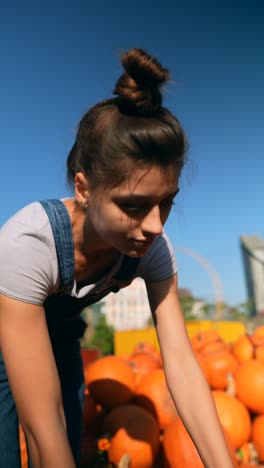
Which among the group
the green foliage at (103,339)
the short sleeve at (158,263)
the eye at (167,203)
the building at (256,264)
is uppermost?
the eye at (167,203)

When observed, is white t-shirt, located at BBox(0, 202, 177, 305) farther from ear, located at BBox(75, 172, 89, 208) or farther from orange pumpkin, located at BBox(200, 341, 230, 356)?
orange pumpkin, located at BBox(200, 341, 230, 356)

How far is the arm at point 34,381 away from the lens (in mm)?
989

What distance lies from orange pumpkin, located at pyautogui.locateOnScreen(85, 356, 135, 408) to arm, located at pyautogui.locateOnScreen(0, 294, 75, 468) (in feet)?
3.90

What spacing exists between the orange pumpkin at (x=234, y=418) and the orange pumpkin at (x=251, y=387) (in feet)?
0.30

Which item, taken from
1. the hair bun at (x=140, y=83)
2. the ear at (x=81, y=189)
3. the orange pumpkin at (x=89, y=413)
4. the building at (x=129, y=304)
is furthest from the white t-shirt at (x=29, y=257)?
the building at (x=129, y=304)

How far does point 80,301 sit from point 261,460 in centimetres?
141

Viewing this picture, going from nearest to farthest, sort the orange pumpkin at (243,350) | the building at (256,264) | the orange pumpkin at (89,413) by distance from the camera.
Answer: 1. the orange pumpkin at (89,413)
2. the orange pumpkin at (243,350)
3. the building at (256,264)

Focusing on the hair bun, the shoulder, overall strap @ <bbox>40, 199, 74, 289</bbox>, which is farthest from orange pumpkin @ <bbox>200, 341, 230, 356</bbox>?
the hair bun

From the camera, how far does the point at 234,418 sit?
6.69 feet

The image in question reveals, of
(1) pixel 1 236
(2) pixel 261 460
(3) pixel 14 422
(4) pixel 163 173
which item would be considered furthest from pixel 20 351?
(2) pixel 261 460

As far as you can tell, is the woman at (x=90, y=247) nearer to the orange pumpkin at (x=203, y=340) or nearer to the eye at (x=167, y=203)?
the eye at (x=167, y=203)

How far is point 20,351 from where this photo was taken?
3.32ft

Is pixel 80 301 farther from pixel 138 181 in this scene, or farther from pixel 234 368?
pixel 234 368

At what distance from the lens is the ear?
3.81 feet
